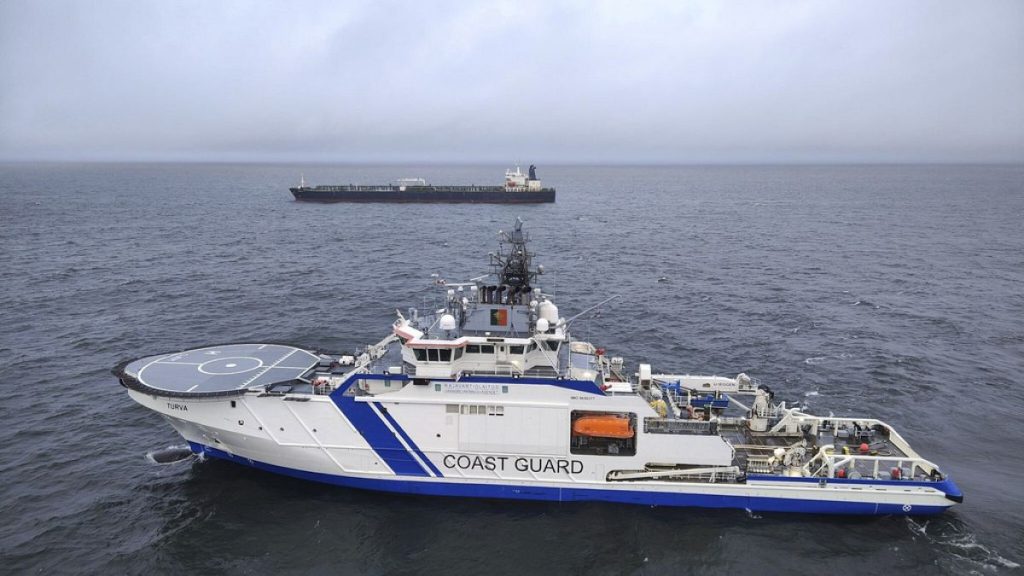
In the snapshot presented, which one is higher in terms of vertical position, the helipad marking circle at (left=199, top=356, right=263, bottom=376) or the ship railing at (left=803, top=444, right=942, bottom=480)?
the helipad marking circle at (left=199, top=356, right=263, bottom=376)

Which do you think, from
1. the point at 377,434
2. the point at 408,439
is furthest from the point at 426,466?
the point at 377,434

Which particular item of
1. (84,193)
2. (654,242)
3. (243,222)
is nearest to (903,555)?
(654,242)

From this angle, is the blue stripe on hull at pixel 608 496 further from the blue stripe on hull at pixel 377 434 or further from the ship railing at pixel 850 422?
the ship railing at pixel 850 422

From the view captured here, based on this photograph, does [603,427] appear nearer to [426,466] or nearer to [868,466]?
[426,466]

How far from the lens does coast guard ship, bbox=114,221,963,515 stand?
21766mm

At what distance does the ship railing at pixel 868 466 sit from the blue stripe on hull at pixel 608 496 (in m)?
1.00

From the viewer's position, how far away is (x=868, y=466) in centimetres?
2256

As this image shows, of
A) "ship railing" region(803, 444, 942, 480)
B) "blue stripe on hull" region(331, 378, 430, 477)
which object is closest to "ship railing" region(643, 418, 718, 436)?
"ship railing" region(803, 444, 942, 480)

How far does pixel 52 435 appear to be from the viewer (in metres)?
27.2

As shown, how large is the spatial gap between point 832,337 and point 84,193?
164 m

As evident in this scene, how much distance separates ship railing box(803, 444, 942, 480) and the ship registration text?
8.34m

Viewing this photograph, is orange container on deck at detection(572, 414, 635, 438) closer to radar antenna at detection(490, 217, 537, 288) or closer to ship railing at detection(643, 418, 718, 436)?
ship railing at detection(643, 418, 718, 436)

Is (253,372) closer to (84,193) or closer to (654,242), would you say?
(654,242)

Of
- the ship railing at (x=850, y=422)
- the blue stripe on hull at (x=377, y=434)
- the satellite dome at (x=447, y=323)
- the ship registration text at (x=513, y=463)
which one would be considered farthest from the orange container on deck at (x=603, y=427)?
the ship railing at (x=850, y=422)
